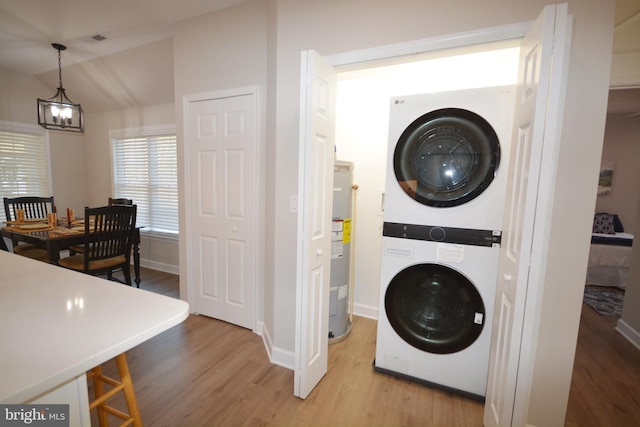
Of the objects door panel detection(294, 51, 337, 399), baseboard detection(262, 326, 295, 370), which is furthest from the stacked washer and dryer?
baseboard detection(262, 326, 295, 370)

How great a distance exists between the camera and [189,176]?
2779mm

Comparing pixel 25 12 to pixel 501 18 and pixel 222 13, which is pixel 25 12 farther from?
pixel 501 18

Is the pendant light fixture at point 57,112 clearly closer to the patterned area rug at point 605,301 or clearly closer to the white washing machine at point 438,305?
the white washing machine at point 438,305

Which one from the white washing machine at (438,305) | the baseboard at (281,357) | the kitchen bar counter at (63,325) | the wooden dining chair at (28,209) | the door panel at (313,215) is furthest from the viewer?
the wooden dining chair at (28,209)

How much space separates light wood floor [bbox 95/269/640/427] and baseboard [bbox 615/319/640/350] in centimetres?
13

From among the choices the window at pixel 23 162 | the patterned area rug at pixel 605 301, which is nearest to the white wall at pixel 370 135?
the patterned area rug at pixel 605 301

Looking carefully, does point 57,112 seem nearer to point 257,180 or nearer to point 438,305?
point 257,180

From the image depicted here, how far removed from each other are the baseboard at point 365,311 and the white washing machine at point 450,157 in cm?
142

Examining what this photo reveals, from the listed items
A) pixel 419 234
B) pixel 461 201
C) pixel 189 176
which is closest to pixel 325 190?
pixel 419 234

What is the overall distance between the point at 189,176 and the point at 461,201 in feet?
7.97

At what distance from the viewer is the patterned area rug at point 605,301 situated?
320cm

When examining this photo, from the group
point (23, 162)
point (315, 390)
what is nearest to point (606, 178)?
point (315, 390)

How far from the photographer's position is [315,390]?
6.18 ft

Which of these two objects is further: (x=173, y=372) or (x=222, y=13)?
(x=222, y=13)
